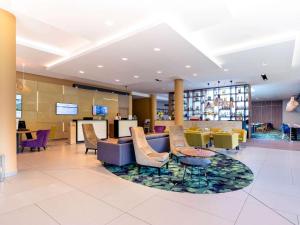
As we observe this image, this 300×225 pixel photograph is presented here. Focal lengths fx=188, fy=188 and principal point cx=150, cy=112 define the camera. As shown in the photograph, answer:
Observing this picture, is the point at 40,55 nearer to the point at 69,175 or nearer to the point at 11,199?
the point at 69,175

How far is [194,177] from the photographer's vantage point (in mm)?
4031

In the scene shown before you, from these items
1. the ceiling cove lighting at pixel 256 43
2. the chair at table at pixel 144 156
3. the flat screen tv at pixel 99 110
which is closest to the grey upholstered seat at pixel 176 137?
the chair at table at pixel 144 156

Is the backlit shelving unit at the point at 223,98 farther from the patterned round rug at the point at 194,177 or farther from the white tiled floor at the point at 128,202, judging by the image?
the white tiled floor at the point at 128,202

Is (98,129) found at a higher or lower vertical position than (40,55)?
lower

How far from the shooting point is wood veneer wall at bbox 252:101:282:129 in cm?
1930

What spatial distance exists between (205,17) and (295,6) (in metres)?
1.68

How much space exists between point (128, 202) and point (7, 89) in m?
3.37

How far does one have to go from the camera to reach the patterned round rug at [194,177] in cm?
344

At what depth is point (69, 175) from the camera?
407 cm

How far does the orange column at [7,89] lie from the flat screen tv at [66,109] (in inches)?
264

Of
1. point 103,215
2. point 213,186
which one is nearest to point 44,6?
point 103,215

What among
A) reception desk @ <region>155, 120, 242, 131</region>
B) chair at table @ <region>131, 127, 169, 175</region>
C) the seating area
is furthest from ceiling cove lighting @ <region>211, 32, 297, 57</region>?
reception desk @ <region>155, 120, 242, 131</region>

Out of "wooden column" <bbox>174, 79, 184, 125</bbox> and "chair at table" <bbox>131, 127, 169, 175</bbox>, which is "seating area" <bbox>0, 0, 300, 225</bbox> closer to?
"chair at table" <bbox>131, 127, 169, 175</bbox>

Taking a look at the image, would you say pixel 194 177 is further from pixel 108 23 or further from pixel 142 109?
pixel 142 109
